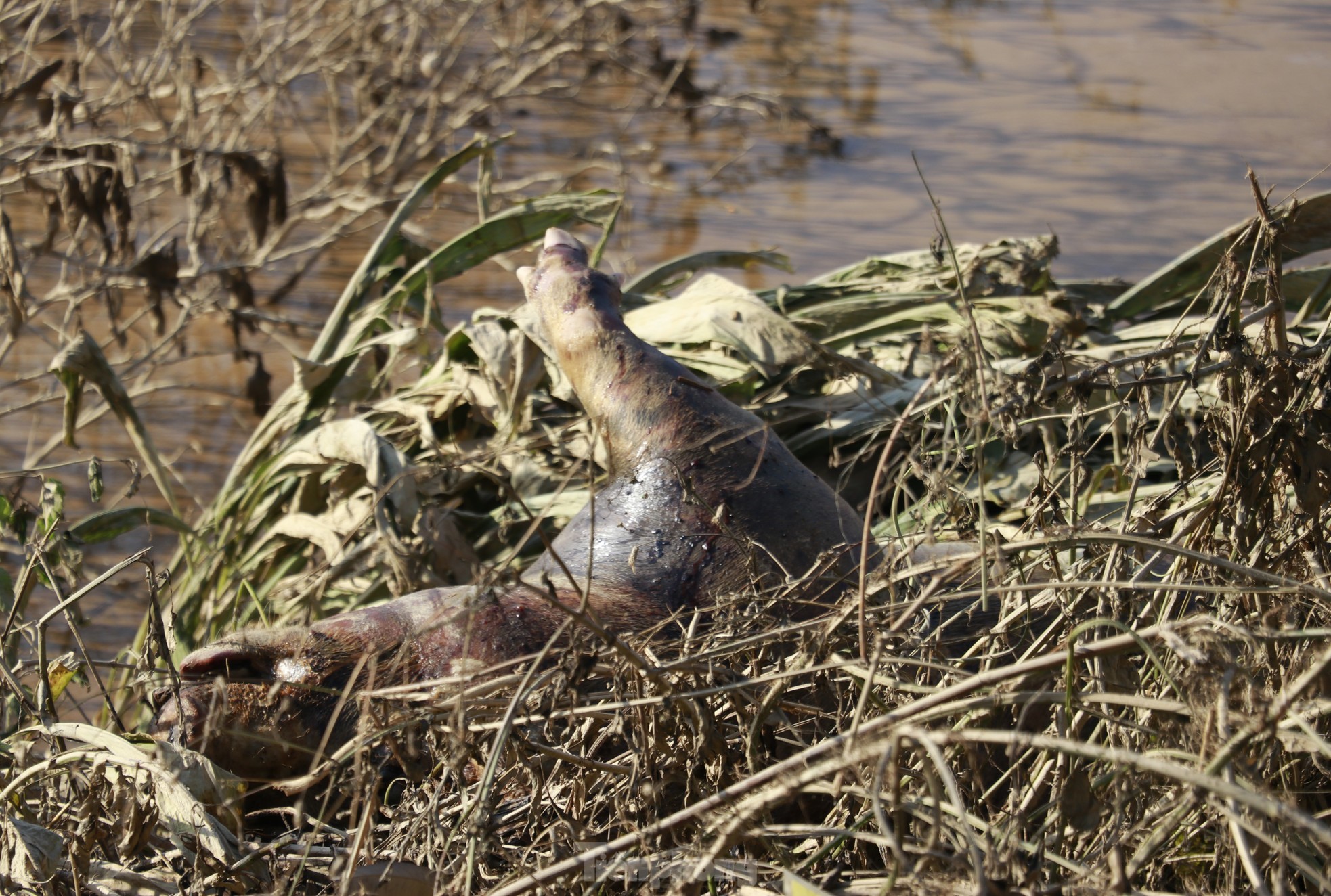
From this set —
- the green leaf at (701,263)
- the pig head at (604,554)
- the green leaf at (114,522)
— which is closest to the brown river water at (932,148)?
the green leaf at (114,522)

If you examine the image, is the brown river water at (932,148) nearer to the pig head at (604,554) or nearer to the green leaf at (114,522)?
the green leaf at (114,522)

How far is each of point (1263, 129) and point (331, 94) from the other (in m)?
5.08

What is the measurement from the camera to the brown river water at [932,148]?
484cm

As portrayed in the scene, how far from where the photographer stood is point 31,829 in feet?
4.87

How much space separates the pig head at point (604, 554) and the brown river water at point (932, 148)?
1.76 metres

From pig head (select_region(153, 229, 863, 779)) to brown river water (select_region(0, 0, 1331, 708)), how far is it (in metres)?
1.76

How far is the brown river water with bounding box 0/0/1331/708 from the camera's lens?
4.84 metres

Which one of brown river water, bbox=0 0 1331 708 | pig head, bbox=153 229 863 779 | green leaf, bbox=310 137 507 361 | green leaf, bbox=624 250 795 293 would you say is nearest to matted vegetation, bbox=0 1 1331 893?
pig head, bbox=153 229 863 779

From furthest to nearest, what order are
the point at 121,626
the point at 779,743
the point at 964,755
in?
the point at 121,626 < the point at 779,743 < the point at 964,755

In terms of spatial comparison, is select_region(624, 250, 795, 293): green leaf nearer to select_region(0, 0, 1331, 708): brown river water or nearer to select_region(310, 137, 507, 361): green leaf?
select_region(310, 137, 507, 361): green leaf

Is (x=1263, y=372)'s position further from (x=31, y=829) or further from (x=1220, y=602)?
(x=31, y=829)

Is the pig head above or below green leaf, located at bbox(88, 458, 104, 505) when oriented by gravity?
below

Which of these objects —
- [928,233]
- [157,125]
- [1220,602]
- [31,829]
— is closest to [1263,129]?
[928,233]

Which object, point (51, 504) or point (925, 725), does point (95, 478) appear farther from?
point (925, 725)
